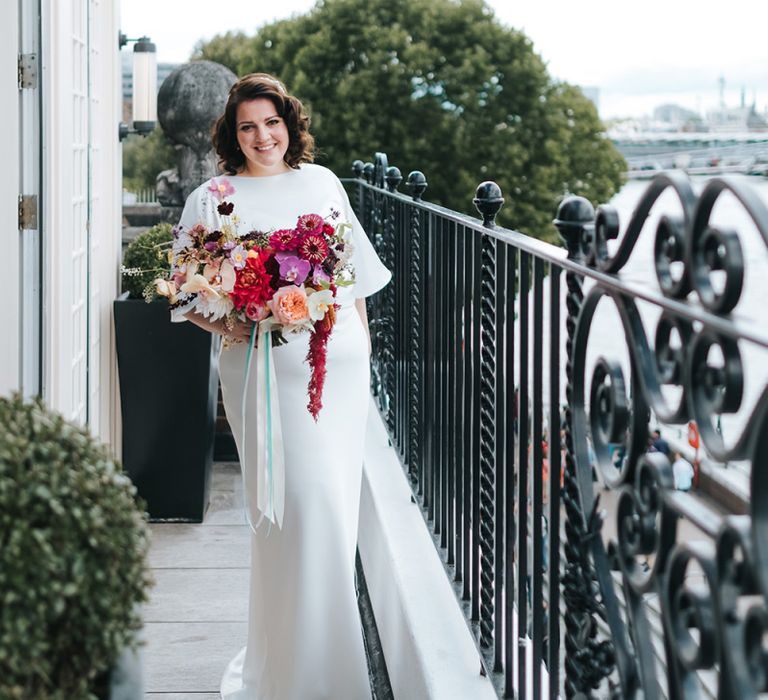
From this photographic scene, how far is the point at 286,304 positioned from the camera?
11.2 ft

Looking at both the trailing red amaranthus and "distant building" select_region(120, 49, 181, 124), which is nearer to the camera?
the trailing red amaranthus

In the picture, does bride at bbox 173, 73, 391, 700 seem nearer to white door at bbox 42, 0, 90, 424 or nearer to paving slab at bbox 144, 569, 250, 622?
paving slab at bbox 144, 569, 250, 622

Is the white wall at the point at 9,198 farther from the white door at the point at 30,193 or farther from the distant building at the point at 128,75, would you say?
the distant building at the point at 128,75

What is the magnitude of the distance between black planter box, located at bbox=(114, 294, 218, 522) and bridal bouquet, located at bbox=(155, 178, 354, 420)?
209cm

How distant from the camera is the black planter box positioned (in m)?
5.71

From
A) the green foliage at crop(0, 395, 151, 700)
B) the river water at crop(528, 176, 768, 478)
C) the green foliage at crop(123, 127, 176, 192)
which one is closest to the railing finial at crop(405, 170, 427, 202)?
the river water at crop(528, 176, 768, 478)

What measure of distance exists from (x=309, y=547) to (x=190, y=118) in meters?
4.44

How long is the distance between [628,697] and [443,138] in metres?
30.9

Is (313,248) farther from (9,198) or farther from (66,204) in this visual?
(66,204)

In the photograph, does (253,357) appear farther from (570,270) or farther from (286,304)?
(570,270)

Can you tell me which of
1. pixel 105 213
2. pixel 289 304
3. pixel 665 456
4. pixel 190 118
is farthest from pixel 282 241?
pixel 190 118

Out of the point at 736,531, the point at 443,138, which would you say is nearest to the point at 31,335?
the point at 736,531

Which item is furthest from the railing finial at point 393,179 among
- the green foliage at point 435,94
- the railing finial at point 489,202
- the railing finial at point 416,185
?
the green foliage at point 435,94

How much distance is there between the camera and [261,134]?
3980 millimetres
